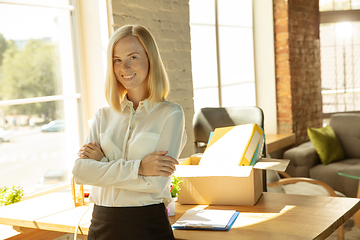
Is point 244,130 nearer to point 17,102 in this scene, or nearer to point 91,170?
point 91,170

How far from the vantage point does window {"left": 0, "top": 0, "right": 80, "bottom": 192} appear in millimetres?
2506

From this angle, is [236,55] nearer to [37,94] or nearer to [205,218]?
[37,94]

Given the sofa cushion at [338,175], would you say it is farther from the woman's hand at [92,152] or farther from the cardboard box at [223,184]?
the woman's hand at [92,152]

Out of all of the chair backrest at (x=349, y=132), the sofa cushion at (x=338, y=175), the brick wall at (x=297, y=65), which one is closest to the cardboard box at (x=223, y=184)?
the sofa cushion at (x=338, y=175)

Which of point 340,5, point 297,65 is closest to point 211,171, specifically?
point 297,65

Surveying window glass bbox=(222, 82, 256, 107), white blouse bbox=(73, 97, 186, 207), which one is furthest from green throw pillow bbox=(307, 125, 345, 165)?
white blouse bbox=(73, 97, 186, 207)

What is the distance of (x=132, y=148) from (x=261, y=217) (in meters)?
0.63

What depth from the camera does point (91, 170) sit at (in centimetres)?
158

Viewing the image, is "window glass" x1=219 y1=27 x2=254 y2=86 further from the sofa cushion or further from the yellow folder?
the yellow folder

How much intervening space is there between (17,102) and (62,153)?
0.50 m

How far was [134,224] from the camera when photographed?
1.50 meters

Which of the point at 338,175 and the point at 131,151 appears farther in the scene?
the point at 338,175

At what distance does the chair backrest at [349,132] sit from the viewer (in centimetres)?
468

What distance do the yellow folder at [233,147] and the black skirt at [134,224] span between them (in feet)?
1.87
